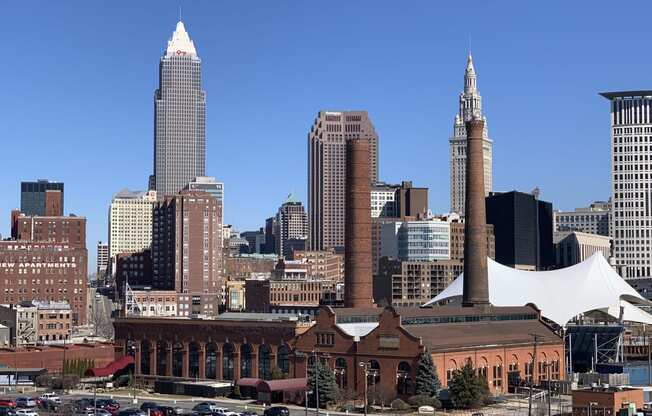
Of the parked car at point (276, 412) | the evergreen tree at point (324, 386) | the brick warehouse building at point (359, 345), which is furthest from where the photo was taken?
the brick warehouse building at point (359, 345)

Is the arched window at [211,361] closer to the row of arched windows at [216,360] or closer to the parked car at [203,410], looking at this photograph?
the row of arched windows at [216,360]

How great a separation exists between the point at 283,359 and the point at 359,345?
1132cm

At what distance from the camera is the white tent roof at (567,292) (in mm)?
140375

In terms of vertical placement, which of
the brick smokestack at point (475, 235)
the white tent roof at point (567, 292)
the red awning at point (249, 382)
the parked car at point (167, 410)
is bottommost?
the parked car at point (167, 410)

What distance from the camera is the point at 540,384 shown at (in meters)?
119

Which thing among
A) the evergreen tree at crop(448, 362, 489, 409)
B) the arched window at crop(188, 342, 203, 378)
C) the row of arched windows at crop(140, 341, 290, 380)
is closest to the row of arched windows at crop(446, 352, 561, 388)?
the evergreen tree at crop(448, 362, 489, 409)

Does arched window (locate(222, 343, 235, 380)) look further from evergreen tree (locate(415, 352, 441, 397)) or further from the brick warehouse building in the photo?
evergreen tree (locate(415, 352, 441, 397))

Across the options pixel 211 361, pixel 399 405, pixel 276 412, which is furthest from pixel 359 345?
pixel 211 361

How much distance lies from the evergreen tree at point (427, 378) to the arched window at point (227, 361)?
86.7ft

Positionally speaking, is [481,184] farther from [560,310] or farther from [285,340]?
[285,340]

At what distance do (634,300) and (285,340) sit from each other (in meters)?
50.9

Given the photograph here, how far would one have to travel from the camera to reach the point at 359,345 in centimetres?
11044

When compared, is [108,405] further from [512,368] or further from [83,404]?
[512,368]

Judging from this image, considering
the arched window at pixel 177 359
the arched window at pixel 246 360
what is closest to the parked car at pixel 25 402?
the arched window at pixel 246 360
